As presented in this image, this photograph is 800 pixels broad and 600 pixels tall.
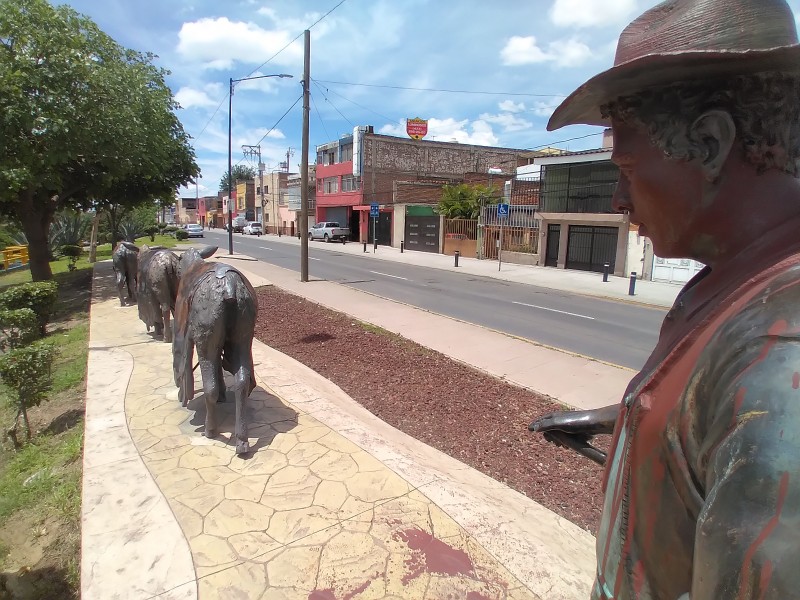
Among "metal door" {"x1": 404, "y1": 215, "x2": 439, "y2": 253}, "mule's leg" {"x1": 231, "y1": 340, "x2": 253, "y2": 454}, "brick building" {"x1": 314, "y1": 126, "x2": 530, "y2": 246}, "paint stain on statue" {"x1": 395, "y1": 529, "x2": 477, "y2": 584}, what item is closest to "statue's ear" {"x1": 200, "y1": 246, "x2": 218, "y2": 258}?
"mule's leg" {"x1": 231, "y1": 340, "x2": 253, "y2": 454}

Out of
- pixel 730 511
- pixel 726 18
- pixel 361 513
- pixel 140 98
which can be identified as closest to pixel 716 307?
pixel 730 511

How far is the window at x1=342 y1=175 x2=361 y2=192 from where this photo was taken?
3928 centimetres

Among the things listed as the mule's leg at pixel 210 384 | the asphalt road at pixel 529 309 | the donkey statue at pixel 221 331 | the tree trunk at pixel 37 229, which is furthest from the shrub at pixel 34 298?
the asphalt road at pixel 529 309

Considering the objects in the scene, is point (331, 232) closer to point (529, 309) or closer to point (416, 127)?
point (416, 127)

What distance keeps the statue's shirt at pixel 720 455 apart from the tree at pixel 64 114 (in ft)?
42.7

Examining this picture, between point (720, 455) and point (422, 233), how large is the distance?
30.4m

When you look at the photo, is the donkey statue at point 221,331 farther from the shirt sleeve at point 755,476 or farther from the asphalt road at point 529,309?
the asphalt road at point 529,309

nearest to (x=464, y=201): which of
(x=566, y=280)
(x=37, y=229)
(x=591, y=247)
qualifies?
(x=591, y=247)

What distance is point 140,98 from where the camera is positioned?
1327 centimetres

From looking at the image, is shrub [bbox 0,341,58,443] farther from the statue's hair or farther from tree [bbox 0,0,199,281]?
tree [bbox 0,0,199,281]

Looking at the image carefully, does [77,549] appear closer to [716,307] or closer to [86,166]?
[716,307]

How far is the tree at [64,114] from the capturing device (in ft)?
34.5

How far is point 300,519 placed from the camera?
3201mm

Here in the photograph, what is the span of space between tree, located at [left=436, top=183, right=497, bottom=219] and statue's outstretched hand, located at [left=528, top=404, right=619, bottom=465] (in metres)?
25.6
